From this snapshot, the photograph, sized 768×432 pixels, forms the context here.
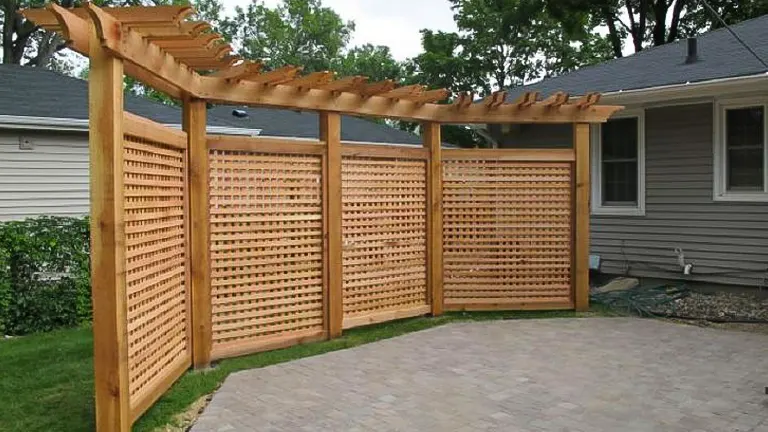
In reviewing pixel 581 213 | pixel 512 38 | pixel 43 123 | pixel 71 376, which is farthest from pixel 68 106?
pixel 512 38

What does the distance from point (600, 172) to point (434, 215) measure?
3.56 metres

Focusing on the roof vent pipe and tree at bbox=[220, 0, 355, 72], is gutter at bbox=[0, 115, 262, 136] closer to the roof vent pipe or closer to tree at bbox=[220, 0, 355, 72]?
the roof vent pipe

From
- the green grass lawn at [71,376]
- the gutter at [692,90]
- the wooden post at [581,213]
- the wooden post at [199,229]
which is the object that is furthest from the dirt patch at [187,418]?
the gutter at [692,90]

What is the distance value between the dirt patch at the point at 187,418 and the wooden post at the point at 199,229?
2.66ft

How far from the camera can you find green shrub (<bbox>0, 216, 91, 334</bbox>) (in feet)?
23.0

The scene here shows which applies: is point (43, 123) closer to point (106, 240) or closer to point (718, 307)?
point (106, 240)

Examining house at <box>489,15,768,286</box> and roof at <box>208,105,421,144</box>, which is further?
roof at <box>208,105,421,144</box>

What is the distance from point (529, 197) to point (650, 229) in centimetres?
256

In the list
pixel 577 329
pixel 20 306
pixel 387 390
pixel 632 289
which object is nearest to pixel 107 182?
pixel 387 390

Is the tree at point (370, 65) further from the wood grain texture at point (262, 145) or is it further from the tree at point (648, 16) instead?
the wood grain texture at point (262, 145)

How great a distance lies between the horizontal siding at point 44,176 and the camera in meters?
9.05

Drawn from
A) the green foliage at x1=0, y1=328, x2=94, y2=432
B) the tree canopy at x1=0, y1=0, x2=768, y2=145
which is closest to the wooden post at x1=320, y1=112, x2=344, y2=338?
the green foliage at x1=0, y1=328, x2=94, y2=432

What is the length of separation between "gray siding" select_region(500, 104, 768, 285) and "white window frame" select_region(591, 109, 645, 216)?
0.23 ft

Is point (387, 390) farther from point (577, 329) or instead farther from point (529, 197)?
point (529, 197)
